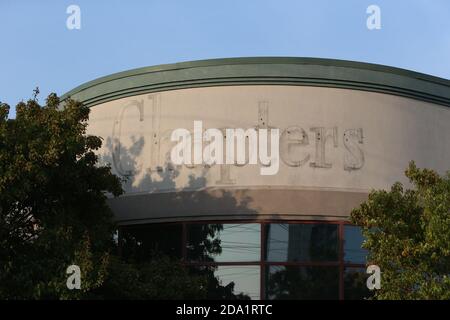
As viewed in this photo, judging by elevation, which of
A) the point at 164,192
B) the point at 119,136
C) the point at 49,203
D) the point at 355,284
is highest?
the point at 119,136

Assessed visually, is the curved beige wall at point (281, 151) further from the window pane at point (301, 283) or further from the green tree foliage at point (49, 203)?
the green tree foliage at point (49, 203)

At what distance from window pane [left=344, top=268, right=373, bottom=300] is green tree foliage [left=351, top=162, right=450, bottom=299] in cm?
332

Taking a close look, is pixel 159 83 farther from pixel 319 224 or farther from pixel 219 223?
pixel 319 224

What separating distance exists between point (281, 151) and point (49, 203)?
6694 millimetres

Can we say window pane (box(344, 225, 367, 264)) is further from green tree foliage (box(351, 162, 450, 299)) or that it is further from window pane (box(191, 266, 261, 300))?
green tree foliage (box(351, 162, 450, 299))

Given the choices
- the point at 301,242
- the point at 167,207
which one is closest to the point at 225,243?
the point at 167,207

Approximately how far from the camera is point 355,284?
74.2ft

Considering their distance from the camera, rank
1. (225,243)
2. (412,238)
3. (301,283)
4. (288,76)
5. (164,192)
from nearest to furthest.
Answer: (412,238) → (301,283) → (225,243) → (164,192) → (288,76)

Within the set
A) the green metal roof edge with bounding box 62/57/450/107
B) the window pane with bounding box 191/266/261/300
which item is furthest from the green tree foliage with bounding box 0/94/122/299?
the green metal roof edge with bounding box 62/57/450/107

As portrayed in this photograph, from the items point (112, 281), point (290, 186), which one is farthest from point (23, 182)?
point (290, 186)

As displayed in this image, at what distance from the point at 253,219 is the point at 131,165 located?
395 cm

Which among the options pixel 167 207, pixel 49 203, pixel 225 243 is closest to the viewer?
pixel 49 203

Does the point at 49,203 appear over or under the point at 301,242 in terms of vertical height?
over

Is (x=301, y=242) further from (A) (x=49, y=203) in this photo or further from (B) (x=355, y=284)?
(A) (x=49, y=203)
